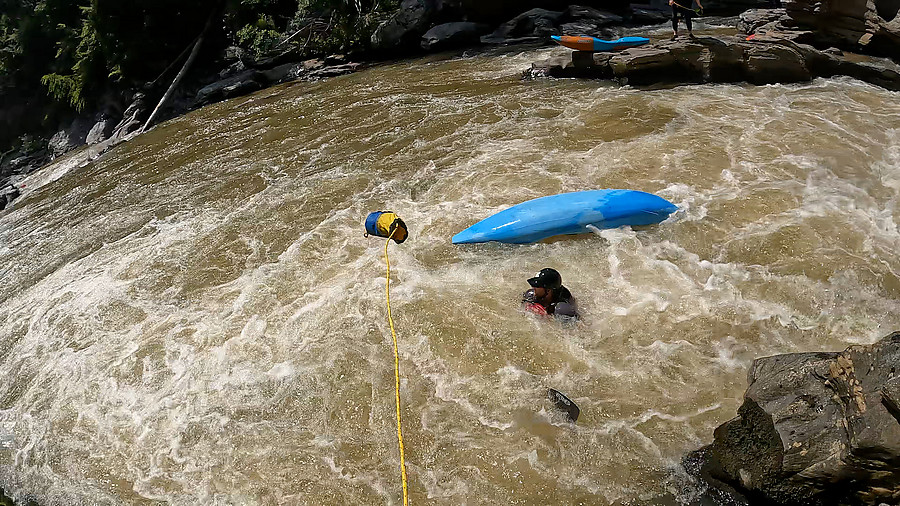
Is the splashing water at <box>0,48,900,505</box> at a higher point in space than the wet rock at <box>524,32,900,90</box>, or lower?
lower

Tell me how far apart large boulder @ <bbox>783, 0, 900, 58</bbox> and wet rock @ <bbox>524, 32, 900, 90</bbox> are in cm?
51

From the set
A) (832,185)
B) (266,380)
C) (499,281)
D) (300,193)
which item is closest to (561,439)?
(499,281)

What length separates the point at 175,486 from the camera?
140 inches

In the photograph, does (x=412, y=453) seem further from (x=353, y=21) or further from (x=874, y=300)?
(x=353, y=21)

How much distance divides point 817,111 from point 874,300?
14.3ft

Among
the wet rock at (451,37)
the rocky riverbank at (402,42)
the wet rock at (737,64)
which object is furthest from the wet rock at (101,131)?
the wet rock at (737,64)

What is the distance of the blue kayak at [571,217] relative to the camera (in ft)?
17.4

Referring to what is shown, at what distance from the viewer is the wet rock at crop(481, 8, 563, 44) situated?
13898 mm

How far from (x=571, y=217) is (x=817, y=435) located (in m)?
3.05

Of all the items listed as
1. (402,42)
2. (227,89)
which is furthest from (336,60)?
(227,89)

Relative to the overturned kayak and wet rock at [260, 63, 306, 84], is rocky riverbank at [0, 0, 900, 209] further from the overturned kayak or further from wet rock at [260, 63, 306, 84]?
the overturned kayak

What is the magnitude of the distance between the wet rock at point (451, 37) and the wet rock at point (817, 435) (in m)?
12.8

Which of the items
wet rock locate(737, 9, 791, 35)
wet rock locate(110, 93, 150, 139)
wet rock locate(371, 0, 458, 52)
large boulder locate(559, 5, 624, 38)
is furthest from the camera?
wet rock locate(371, 0, 458, 52)

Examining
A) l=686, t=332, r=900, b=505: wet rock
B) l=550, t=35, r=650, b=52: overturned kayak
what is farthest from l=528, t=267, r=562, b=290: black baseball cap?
l=550, t=35, r=650, b=52: overturned kayak
